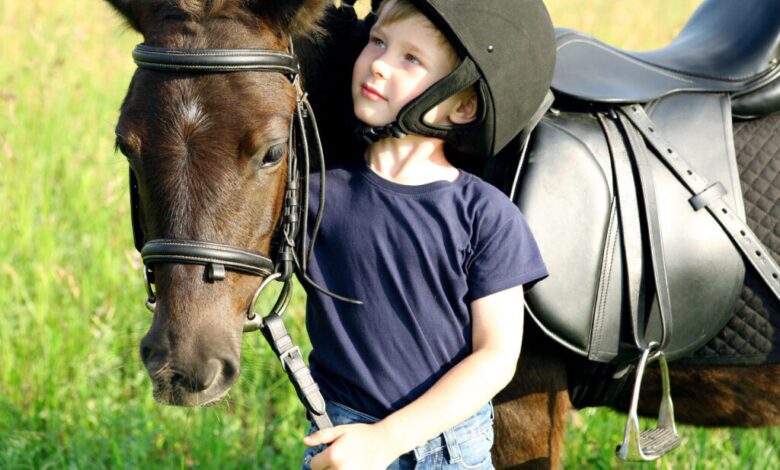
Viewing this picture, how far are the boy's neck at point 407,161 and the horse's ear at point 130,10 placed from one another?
2.07 feet

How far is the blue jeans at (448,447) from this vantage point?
188 cm

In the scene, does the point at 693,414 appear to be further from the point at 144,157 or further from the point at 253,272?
the point at 144,157

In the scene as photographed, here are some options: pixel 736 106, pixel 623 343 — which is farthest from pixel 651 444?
pixel 736 106

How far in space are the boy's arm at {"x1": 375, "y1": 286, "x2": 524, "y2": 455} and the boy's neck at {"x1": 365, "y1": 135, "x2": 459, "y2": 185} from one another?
0.31m

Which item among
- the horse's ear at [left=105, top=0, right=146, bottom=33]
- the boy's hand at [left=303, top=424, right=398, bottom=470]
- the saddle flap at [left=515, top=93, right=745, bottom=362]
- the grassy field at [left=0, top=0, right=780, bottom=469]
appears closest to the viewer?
the boy's hand at [left=303, top=424, right=398, bottom=470]

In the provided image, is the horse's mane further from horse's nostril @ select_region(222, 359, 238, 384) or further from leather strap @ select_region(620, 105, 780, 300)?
leather strap @ select_region(620, 105, 780, 300)

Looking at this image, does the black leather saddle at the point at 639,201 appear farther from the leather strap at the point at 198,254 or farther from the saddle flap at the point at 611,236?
the leather strap at the point at 198,254

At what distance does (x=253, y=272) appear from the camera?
6.01ft

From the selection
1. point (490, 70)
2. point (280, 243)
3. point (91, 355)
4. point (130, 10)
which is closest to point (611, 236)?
point (490, 70)

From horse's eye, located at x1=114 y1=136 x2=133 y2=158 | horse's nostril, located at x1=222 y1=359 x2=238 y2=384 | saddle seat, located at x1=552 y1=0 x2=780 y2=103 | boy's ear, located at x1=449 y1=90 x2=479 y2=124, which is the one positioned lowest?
horse's nostril, located at x1=222 y1=359 x2=238 y2=384

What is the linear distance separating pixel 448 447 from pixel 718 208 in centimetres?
100

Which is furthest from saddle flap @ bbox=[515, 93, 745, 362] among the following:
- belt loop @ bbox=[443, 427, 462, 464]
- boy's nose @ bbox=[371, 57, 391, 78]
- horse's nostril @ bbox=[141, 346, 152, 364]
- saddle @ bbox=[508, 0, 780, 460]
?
horse's nostril @ bbox=[141, 346, 152, 364]

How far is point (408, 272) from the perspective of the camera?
187cm

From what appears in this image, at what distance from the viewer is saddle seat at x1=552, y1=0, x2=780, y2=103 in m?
2.35
